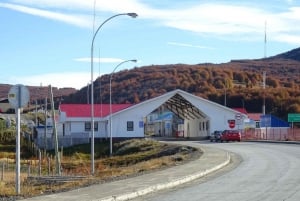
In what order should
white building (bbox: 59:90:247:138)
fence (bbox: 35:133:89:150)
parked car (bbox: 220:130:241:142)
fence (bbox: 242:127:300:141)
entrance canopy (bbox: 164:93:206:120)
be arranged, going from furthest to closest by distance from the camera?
1. entrance canopy (bbox: 164:93:206:120)
2. white building (bbox: 59:90:247:138)
3. fence (bbox: 35:133:89:150)
4. parked car (bbox: 220:130:241:142)
5. fence (bbox: 242:127:300:141)

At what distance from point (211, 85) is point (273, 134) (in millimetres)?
92777

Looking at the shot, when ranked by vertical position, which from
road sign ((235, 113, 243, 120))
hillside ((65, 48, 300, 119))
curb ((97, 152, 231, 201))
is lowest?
curb ((97, 152, 231, 201))

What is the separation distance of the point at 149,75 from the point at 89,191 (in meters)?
164

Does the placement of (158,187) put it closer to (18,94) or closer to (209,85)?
(18,94)

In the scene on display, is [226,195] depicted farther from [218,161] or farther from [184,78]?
[184,78]

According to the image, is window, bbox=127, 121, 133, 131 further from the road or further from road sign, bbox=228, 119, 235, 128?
the road

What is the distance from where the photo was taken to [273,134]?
231 ft

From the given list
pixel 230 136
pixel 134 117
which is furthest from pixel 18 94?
pixel 134 117

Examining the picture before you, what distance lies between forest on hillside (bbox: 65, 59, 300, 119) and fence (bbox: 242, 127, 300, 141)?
47203 mm

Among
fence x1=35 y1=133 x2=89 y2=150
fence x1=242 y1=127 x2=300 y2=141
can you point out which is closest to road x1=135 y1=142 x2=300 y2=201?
fence x1=242 y1=127 x2=300 y2=141

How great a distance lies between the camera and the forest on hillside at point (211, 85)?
12950 centimetres

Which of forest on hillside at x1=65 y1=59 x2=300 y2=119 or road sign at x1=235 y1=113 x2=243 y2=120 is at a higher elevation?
forest on hillside at x1=65 y1=59 x2=300 y2=119

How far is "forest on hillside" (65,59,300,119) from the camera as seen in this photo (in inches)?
5098

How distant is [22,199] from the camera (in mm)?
15062
